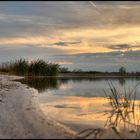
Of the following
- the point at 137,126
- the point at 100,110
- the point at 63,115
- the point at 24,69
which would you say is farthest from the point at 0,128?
the point at 24,69

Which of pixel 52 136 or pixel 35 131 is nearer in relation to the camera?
pixel 52 136

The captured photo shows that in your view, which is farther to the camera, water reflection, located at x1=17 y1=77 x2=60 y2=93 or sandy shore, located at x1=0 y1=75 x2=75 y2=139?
water reflection, located at x1=17 y1=77 x2=60 y2=93

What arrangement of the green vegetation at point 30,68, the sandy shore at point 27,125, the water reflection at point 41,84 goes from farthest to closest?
the green vegetation at point 30,68
the water reflection at point 41,84
the sandy shore at point 27,125

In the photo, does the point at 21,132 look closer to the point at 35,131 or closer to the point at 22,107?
the point at 35,131

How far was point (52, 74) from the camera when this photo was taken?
3775 centimetres

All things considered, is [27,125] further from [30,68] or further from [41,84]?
[30,68]

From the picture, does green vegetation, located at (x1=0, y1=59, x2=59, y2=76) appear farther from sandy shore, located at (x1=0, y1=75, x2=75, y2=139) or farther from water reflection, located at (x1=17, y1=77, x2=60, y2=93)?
sandy shore, located at (x1=0, y1=75, x2=75, y2=139)

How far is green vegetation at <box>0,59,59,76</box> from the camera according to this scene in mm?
35562

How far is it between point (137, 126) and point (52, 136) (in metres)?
1.95

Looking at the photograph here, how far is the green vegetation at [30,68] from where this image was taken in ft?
117

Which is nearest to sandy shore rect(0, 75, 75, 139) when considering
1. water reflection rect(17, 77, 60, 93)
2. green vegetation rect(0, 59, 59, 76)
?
water reflection rect(17, 77, 60, 93)

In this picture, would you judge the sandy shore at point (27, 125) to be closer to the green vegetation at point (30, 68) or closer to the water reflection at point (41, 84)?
the water reflection at point (41, 84)

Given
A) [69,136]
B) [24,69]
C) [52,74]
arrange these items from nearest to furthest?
1. [69,136]
2. [24,69]
3. [52,74]

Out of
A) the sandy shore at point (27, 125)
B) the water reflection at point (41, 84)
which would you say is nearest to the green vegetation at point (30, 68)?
the water reflection at point (41, 84)
